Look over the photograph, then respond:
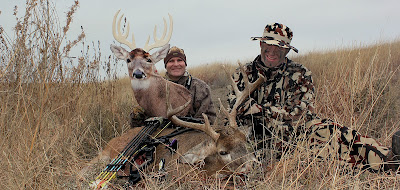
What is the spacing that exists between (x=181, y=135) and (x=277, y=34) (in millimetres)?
1848

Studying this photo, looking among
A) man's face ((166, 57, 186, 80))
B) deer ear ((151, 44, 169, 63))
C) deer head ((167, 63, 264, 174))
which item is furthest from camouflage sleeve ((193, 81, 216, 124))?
deer head ((167, 63, 264, 174))

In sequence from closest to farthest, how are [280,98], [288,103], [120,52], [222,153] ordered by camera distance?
1. [222,153]
2. [288,103]
3. [280,98]
4. [120,52]

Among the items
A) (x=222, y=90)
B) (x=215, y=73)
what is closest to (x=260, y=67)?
(x=222, y=90)

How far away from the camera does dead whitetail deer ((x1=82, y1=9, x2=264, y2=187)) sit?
10.9 ft

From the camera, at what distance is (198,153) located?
11.0 ft

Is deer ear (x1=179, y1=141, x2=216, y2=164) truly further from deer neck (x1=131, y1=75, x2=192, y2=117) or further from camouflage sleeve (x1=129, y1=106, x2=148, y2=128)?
camouflage sleeve (x1=129, y1=106, x2=148, y2=128)

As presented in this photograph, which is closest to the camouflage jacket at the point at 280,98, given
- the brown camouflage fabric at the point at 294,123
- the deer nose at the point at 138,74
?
the brown camouflage fabric at the point at 294,123

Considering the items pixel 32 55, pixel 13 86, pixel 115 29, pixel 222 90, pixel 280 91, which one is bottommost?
pixel 222 90

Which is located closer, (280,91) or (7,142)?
(7,142)

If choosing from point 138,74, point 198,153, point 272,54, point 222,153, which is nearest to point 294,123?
point 272,54

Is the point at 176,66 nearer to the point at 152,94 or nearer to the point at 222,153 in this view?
the point at 152,94

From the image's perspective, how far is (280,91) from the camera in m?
4.74

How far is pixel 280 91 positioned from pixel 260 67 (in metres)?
0.42

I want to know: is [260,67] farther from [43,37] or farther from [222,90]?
[222,90]
